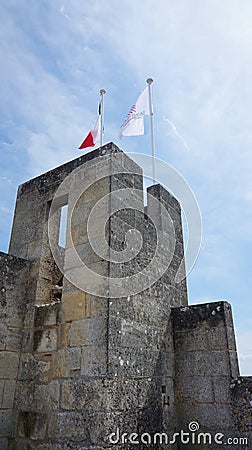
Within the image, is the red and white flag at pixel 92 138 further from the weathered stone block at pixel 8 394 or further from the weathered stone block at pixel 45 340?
the weathered stone block at pixel 8 394

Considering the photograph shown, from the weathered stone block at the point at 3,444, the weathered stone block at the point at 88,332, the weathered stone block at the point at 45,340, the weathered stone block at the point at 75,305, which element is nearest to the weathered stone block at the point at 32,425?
the weathered stone block at the point at 3,444

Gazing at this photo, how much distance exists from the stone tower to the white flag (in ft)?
3.47

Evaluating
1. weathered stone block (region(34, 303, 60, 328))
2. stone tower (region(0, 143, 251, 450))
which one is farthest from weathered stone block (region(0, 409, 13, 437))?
weathered stone block (region(34, 303, 60, 328))

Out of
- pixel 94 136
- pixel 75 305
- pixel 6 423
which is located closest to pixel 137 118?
pixel 94 136

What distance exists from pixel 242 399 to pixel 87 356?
1.63 meters

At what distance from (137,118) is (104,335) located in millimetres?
3394

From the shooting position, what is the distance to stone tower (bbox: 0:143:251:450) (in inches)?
114

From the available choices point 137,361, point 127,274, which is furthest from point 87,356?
point 127,274

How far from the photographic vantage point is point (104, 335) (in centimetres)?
290

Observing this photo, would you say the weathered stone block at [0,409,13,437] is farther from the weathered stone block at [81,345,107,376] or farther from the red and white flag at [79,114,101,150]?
the red and white flag at [79,114,101,150]

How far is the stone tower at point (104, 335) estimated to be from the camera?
9.48ft

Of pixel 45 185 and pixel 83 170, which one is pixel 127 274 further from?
pixel 45 185

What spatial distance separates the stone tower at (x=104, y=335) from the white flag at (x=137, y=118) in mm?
1057

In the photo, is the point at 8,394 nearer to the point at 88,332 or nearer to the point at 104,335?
the point at 88,332
